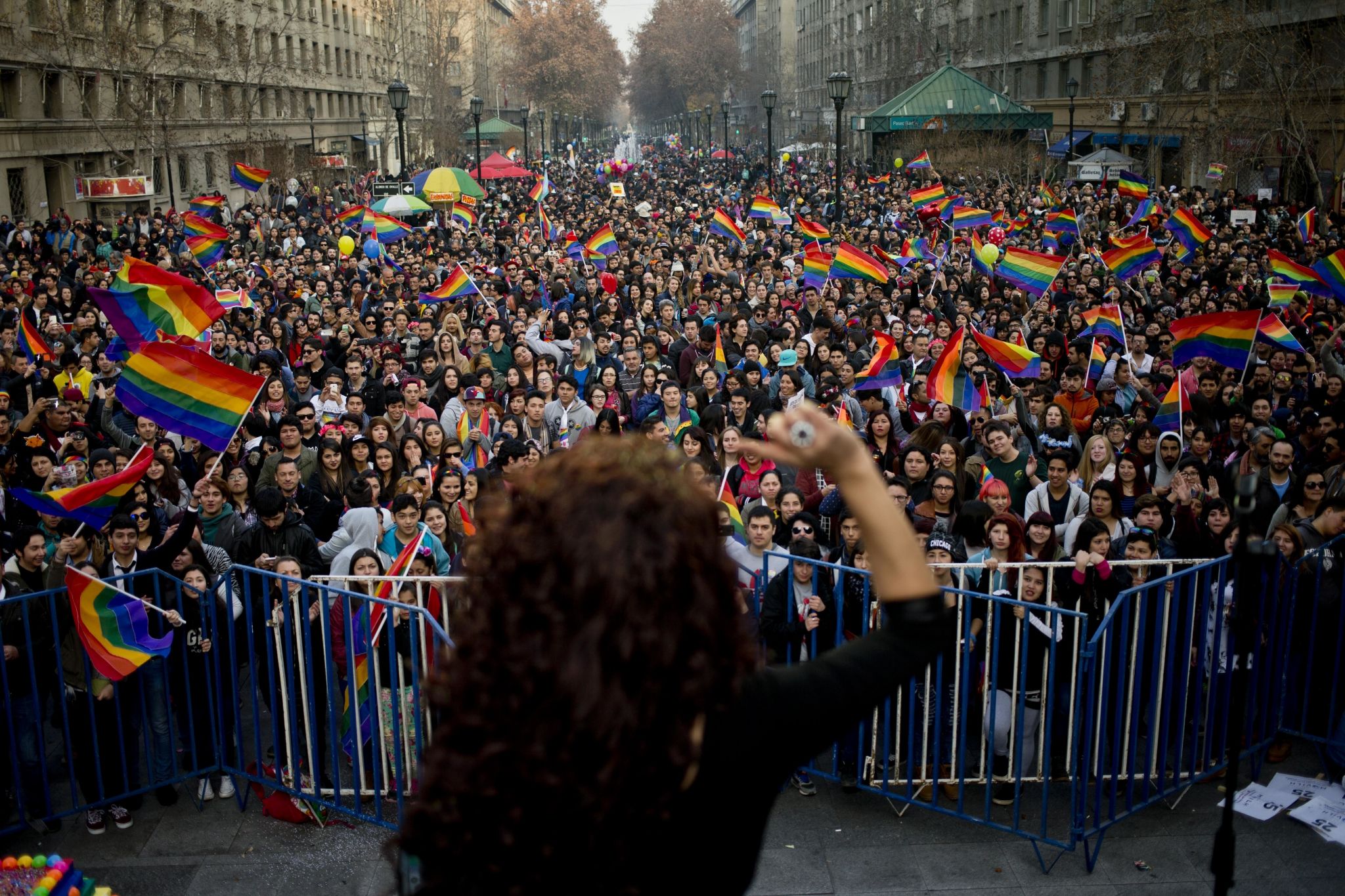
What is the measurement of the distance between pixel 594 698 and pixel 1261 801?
6.07 metres

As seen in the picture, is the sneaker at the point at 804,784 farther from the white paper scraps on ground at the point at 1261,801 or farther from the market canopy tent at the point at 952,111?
the market canopy tent at the point at 952,111

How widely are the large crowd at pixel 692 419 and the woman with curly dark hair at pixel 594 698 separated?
0.26 feet

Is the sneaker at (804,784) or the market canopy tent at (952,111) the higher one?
the market canopy tent at (952,111)

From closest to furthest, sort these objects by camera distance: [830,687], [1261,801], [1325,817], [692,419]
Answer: [830,687] → [1325,817] → [1261,801] → [692,419]

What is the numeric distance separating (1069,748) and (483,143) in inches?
3006

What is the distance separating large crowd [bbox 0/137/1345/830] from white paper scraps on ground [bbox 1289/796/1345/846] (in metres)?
0.29

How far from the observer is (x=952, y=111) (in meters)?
47.1

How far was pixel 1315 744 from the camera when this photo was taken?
7.01m

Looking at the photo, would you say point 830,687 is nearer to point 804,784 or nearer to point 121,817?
point 804,784

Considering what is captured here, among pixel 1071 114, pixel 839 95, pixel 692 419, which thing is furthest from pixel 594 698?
pixel 1071 114

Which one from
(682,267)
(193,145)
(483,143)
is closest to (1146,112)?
(682,267)

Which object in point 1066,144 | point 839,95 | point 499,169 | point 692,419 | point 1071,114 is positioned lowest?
point 692,419

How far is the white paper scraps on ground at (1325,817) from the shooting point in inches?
242

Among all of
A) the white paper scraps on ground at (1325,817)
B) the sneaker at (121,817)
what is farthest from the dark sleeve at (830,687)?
the sneaker at (121,817)
